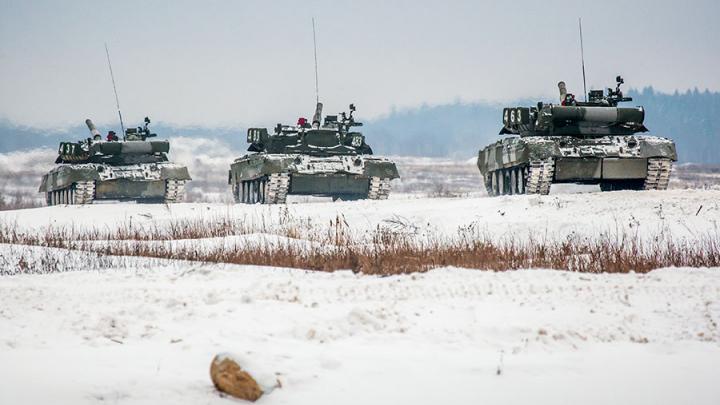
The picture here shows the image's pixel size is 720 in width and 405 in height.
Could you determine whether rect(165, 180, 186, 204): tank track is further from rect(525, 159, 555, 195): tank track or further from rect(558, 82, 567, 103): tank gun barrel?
rect(525, 159, 555, 195): tank track

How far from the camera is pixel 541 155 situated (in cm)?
2133

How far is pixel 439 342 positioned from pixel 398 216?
39.0 ft

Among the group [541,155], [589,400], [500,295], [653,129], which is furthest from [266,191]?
[653,129]

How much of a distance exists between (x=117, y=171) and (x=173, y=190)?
81.1 inches

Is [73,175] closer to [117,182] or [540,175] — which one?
[117,182]

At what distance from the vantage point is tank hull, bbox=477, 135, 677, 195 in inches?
846

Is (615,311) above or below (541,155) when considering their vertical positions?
below

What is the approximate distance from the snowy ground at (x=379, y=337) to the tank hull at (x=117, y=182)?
21089 millimetres

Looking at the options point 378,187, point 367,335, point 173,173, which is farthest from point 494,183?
point 367,335

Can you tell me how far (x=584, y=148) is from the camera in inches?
857

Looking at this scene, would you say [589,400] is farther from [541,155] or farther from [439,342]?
[541,155]

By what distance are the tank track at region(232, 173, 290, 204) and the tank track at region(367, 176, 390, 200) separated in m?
2.49

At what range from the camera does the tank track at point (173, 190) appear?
30.8m

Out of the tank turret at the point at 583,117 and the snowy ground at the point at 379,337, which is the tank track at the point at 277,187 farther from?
the snowy ground at the point at 379,337
